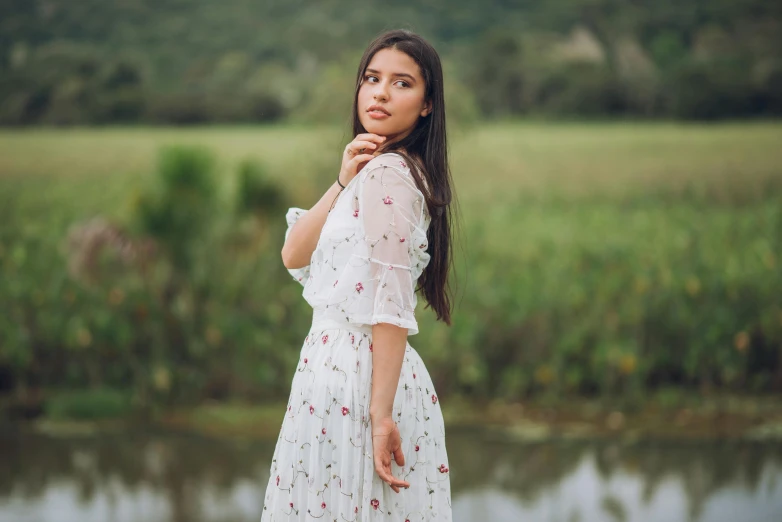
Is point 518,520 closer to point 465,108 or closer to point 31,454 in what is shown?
point 31,454

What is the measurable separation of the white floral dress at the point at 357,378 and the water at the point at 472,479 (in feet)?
5.94

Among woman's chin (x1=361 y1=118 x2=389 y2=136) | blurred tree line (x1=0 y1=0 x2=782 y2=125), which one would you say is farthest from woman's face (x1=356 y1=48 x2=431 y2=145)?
blurred tree line (x1=0 y1=0 x2=782 y2=125)

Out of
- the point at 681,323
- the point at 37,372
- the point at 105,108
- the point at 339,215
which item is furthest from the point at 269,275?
the point at 339,215

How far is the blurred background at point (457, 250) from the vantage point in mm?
4043

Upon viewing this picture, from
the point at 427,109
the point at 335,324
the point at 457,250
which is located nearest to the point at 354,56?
the point at 457,250

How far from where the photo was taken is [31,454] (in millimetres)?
4156

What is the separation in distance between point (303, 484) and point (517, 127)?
440 centimetres

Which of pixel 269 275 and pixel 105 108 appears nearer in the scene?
pixel 269 275

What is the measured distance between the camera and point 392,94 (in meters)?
1.75

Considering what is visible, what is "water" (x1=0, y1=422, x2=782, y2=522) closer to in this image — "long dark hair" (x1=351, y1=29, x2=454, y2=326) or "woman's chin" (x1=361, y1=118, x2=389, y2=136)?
"long dark hair" (x1=351, y1=29, x2=454, y2=326)

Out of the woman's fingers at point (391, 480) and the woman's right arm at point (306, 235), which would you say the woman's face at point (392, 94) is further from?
the woman's fingers at point (391, 480)

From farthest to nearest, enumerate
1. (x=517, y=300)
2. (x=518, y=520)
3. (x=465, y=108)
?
1. (x=465, y=108)
2. (x=517, y=300)
3. (x=518, y=520)

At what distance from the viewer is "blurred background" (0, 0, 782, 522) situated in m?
4.04

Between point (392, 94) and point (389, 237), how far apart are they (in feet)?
0.92
